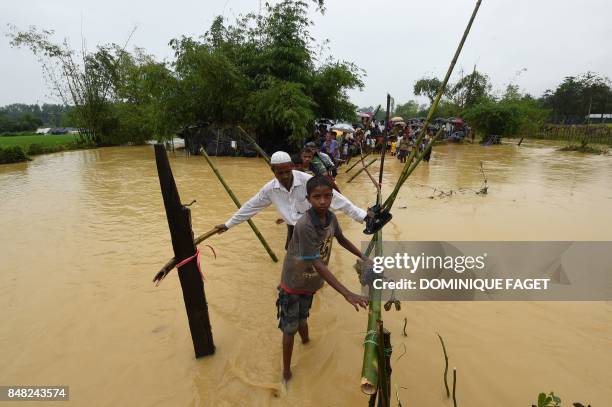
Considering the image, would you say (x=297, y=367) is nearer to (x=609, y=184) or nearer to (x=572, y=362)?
(x=572, y=362)

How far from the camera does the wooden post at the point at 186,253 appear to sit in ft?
6.47

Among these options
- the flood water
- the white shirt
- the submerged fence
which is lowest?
the flood water

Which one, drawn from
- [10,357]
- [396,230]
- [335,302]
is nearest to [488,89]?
[396,230]

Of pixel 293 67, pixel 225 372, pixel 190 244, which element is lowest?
pixel 225 372

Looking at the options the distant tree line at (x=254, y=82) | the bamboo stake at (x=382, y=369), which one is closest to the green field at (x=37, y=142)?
the distant tree line at (x=254, y=82)

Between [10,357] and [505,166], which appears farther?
[505,166]

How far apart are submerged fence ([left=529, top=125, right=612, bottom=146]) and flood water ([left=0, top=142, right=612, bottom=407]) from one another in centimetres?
2085

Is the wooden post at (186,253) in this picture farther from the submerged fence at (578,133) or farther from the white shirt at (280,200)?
the submerged fence at (578,133)

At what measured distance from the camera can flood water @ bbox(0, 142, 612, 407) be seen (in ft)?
7.28

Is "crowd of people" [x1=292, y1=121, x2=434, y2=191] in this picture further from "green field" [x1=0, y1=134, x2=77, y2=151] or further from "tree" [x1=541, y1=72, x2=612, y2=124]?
"tree" [x1=541, y1=72, x2=612, y2=124]

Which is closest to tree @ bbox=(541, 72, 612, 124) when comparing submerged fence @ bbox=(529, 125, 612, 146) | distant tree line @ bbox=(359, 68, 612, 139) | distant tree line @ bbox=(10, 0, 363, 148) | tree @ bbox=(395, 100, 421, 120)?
distant tree line @ bbox=(359, 68, 612, 139)

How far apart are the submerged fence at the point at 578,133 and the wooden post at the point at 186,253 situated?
25.0m

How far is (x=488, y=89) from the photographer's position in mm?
27156

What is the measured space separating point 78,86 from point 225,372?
1013 inches
